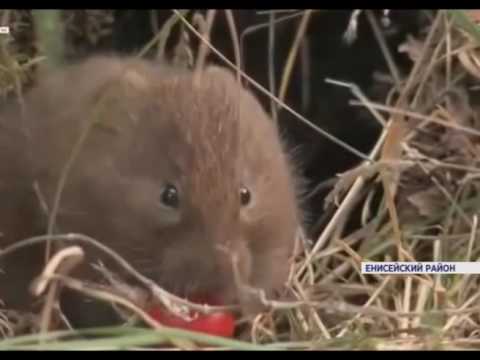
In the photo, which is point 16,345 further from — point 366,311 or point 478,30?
point 478,30

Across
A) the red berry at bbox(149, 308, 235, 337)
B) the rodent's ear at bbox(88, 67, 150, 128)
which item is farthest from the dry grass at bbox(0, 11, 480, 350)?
the rodent's ear at bbox(88, 67, 150, 128)

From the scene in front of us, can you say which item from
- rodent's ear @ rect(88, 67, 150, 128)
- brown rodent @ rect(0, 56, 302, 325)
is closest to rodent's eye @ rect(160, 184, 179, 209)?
brown rodent @ rect(0, 56, 302, 325)

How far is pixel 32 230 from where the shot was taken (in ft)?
5.49

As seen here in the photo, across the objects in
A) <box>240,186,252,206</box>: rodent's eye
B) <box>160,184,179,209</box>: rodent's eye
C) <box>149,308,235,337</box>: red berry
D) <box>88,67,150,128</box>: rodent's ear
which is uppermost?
<box>88,67,150,128</box>: rodent's ear

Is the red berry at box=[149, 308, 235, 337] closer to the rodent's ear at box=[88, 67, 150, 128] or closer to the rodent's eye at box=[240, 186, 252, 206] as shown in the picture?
the rodent's eye at box=[240, 186, 252, 206]

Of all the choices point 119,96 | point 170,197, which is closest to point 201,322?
point 170,197

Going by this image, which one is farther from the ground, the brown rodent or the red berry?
the brown rodent

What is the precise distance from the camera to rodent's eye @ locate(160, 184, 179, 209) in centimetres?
160

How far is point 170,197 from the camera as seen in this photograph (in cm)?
160

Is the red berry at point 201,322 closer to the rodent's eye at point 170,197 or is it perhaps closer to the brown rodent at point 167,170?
the brown rodent at point 167,170

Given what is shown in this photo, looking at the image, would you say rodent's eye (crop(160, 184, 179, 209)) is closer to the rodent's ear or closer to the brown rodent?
the brown rodent

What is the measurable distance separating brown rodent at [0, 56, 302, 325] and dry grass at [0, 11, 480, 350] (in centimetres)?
5

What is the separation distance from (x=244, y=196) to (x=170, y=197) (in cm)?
10

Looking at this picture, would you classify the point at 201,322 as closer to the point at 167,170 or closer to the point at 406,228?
the point at 167,170
